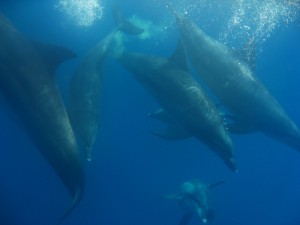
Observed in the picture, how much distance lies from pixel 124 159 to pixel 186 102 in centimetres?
1298

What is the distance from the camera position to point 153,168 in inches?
864

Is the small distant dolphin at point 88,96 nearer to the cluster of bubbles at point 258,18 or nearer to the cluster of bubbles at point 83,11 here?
the cluster of bubbles at point 83,11

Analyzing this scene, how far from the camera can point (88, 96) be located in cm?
895

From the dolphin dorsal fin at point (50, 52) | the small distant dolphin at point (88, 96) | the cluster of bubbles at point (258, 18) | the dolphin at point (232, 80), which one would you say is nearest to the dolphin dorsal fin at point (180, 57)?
the dolphin at point (232, 80)

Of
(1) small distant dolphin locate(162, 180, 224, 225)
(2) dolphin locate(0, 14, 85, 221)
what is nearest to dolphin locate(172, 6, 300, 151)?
(2) dolphin locate(0, 14, 85, 221)

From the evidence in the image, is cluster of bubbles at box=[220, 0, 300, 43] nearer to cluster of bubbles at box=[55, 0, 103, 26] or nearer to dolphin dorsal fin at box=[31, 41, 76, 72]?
cluster of bubbles at box=[55, 0, 103, 26]

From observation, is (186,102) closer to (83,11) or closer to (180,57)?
(180,57)

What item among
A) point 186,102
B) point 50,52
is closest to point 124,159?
point 186,102

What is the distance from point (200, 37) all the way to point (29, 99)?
486 cm

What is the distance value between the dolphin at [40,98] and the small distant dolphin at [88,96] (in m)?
0.82

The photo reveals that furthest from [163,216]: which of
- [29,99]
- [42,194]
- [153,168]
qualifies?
[29,99]

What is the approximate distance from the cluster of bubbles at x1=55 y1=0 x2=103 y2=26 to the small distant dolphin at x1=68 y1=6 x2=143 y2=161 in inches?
349

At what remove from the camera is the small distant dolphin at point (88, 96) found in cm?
833

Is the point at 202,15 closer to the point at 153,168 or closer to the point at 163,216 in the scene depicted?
the point at 153,168
